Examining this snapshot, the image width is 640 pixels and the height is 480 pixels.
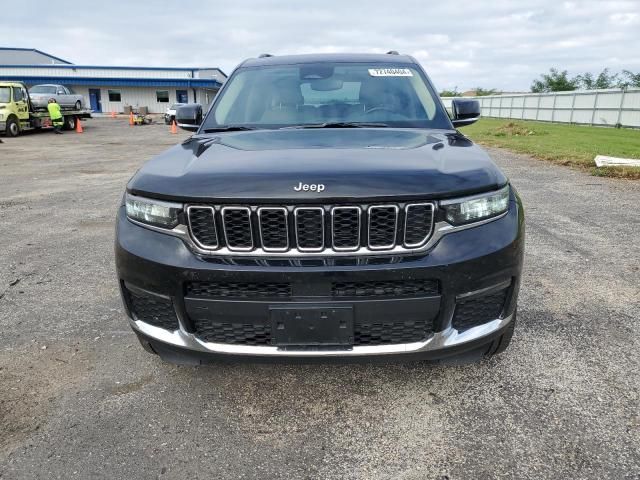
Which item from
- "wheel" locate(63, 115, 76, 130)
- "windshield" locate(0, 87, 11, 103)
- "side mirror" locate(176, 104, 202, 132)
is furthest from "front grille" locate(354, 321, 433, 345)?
"wheel" locate(63, 115, 76, 130)

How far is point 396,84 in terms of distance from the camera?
3.50m

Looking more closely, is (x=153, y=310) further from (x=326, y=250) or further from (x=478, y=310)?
(x=478, y=310)

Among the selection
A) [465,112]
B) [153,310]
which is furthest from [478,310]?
[465,112]

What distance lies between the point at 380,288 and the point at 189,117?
7.27 ft

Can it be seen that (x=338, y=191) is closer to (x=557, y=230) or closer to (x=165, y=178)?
(x=165, y=178)

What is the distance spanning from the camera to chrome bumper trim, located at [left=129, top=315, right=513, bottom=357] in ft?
6.84

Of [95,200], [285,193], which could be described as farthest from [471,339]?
[95,200]

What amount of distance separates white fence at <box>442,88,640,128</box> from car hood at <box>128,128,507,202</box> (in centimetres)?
1842

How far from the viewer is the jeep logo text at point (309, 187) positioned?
2.02 meters

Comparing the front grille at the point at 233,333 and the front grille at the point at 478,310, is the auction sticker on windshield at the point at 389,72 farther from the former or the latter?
the front grille at the point at 233,333

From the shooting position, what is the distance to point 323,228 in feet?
6.64

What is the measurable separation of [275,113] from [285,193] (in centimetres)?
146

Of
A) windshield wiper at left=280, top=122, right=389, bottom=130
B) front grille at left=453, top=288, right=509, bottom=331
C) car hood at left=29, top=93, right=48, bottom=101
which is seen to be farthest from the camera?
car hood at left=29, top=93, right=48, bottom=101

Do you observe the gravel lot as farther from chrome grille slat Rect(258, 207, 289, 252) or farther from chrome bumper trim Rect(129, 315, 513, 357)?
chrome grille slat Rect(258, 207, 289, 252)
